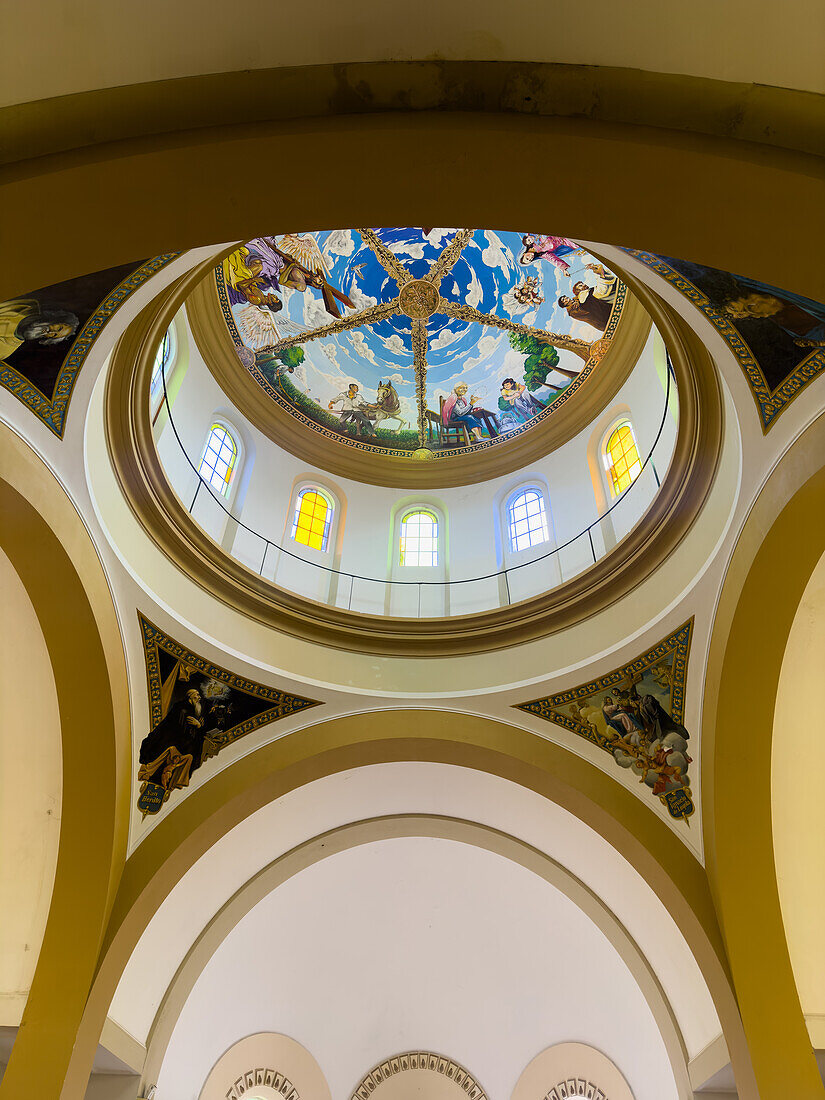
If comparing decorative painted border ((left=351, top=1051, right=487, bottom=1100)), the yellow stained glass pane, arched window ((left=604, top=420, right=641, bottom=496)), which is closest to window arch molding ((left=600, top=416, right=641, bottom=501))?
arched window ((left=604, top=420, right=641, bottom=496))

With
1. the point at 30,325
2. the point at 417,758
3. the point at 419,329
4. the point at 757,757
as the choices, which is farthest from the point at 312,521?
the point at 757,757

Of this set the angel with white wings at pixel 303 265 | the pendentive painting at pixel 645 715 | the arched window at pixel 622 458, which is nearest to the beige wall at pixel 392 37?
the pendentive painting at pixel 645 715

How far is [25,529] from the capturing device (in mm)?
6812

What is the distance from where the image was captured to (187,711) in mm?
8539

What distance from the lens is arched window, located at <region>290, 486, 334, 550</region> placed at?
36.9 feet

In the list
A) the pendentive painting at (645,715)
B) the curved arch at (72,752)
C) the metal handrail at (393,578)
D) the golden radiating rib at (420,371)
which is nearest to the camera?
the curved arch at (72,752)

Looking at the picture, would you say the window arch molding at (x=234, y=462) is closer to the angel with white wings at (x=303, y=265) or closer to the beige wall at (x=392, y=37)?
the angel with white wings at (x=303, y=265)

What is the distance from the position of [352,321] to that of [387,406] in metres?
1.40

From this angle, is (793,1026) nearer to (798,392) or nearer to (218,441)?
(798,392)

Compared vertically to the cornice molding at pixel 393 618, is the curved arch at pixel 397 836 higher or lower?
lower

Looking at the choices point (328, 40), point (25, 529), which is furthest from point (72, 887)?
point (328, 40)

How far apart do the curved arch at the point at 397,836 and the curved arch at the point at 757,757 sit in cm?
193

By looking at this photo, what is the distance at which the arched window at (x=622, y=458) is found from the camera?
1033 centimetres

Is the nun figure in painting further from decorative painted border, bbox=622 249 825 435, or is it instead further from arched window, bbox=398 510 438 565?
arched window, bbox=398 510 438 565
